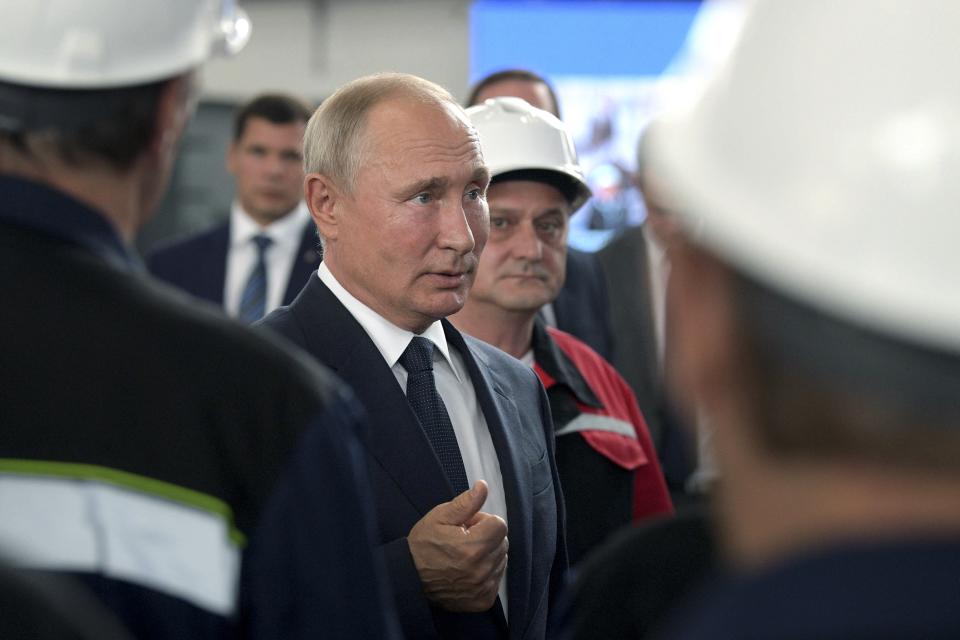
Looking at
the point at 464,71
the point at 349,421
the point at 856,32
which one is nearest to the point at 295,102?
the point at 349,421

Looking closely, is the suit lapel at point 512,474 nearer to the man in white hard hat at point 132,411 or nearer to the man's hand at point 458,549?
the man's hand at point 458,549

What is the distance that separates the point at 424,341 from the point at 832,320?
1.66m

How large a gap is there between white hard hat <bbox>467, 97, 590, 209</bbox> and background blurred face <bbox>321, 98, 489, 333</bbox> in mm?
620

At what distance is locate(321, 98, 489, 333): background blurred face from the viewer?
96.1 inches

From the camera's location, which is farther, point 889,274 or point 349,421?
point 349,421

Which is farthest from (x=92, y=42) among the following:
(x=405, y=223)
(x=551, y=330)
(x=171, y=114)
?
(x=551, y=330)

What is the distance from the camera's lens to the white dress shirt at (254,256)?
502 centimetres

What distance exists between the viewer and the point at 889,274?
82 cm

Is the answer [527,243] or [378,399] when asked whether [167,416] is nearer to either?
[378,399]

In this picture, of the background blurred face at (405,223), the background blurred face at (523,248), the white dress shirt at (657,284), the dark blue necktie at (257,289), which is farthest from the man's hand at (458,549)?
the dark blue necktie at (257,289)

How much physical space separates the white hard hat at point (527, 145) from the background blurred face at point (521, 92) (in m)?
0.82

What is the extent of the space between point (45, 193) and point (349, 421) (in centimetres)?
39

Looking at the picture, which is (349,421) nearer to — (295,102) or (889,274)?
Answer: (889,274)

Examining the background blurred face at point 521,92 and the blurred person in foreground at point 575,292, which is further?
the background blurred face at point 521,92
